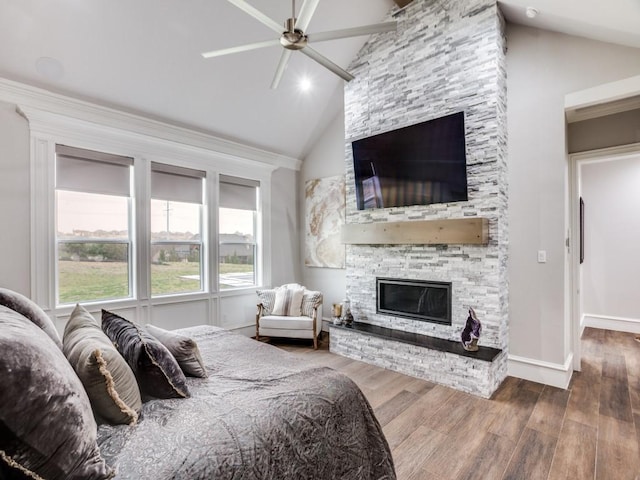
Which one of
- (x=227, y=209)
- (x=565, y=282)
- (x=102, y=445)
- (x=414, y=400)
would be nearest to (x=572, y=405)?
(x=565, y=282)

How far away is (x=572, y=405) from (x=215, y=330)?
304cm

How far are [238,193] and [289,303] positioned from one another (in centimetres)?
182

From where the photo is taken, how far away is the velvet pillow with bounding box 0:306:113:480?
0.78 m

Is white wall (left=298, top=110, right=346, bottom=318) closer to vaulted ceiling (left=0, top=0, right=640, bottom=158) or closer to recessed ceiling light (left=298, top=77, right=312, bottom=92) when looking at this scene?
vaulted ceiling (left=0, top=0, right=640, bottom=158)

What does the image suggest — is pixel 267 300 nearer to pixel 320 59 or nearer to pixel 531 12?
pixel 320 59

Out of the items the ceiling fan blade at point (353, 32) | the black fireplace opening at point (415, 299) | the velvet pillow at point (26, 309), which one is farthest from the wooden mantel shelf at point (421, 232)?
the velvet pillow at point (26, 309)

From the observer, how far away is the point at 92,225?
3561 mm

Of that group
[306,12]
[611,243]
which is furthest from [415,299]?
[611,243]

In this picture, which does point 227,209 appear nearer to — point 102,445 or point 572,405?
point 102,445

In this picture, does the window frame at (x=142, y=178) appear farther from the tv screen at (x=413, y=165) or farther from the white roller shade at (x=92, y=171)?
the tv screen at (x=413, y=165)

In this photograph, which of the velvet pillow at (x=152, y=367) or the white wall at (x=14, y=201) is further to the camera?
the white wall at (x=14, y=201)

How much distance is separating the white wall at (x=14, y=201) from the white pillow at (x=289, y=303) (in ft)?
8.73

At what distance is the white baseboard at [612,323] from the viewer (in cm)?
473

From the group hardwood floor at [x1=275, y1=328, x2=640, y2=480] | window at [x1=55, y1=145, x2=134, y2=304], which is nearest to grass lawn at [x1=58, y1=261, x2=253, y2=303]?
window at [x1=55, y1=145, x2=134, y2=304]
